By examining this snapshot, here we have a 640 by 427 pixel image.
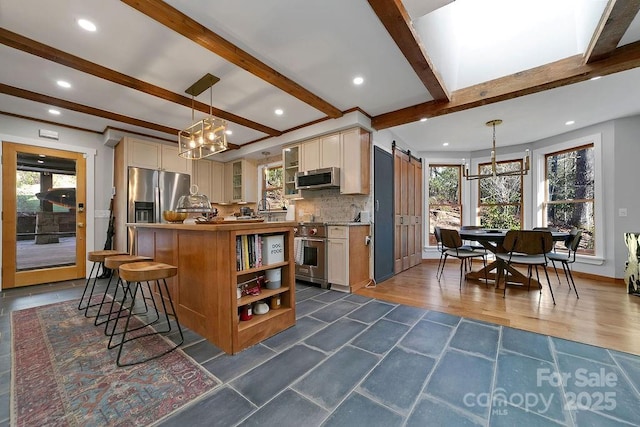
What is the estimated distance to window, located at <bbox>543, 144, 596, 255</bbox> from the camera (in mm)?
4293

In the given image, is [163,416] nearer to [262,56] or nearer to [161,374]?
[161,374]

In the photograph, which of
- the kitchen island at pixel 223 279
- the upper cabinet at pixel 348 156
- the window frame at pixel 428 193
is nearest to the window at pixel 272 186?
the upper cabinet at pixel 348 156

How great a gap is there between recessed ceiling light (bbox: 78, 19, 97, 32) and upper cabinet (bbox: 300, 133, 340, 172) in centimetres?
275

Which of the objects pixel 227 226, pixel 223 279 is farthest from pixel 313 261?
pixel 227 226

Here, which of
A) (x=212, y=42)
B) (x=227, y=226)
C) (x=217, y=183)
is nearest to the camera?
(x=227, y=226)

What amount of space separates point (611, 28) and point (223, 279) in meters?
3.63

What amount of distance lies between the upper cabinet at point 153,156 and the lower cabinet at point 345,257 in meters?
3.25

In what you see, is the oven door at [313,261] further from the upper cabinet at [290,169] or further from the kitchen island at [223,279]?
the kitchen island at [223,279]

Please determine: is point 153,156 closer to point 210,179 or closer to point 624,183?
point 210,179

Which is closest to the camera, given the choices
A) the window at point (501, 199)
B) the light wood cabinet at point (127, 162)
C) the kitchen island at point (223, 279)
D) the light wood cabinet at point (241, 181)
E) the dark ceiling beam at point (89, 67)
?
the kitchen island at point (223, 279)

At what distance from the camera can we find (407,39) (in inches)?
80.7

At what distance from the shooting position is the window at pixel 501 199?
5.27 m

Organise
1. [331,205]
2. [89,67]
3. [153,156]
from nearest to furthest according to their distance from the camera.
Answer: [89,67]
[331,205]
[153,156]

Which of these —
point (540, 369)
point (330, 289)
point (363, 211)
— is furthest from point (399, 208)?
point (540, 369)
